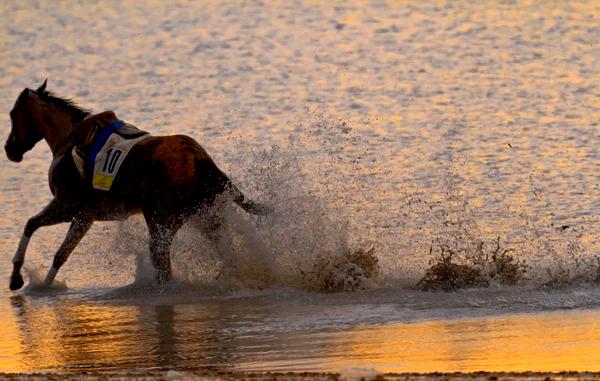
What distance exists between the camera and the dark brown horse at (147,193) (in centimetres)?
1403

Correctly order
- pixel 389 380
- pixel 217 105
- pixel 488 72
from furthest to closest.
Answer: pixel 488 72 → pixel 217 105 → pixel 389 380

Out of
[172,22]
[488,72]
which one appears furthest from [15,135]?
[172,22]

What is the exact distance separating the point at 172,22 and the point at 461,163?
17.6 metres

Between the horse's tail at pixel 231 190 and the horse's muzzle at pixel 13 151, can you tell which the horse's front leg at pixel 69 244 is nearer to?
the horse's muzzle at pixel 13 151

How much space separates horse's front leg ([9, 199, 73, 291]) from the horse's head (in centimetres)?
116

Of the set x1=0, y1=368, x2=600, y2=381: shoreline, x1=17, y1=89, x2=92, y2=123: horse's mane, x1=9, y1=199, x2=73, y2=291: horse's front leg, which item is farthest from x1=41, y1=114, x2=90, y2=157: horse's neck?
x1=0, y1=368, x2=600, y2=381: shoreline

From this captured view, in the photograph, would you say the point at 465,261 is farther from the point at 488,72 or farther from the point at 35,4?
the point at 35,4

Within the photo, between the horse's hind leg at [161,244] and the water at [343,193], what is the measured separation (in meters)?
0.20

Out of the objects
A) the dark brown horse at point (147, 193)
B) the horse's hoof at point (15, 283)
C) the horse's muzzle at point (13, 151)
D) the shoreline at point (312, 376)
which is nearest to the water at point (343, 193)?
the horse's hoof at point (15, 283)

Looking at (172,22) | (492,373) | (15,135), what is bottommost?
(492,373)

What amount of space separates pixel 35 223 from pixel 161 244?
161cm

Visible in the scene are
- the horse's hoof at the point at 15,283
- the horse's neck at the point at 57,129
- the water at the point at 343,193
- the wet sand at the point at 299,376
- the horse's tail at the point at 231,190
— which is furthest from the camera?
the horse's neck at the point at 57,129

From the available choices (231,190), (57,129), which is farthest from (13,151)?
(231,190)

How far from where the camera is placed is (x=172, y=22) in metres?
35.2
